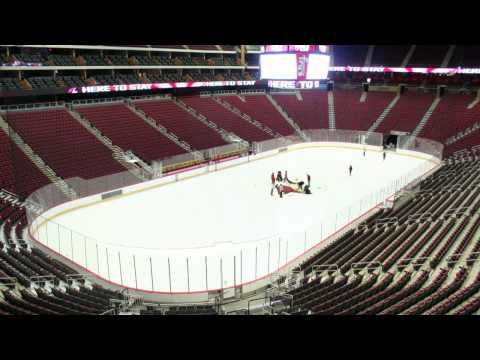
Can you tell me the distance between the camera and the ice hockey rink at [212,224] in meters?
15.4

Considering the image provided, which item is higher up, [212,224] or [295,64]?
[295,64]

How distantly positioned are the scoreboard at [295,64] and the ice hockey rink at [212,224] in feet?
23.6

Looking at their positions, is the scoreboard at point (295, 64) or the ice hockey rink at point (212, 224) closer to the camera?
the ice hockey rink at point (212, 224)

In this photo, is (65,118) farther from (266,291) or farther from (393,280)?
(393,280)

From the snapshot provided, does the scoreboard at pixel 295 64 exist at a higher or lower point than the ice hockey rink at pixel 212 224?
higher

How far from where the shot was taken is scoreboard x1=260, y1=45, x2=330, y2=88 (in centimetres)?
2511

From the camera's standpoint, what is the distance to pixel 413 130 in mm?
42156

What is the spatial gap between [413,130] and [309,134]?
1047cm

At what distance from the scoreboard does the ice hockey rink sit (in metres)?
7.19

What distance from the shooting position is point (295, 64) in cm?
2538

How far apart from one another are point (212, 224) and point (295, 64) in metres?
11.4

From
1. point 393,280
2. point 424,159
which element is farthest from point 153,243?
point 424,159
